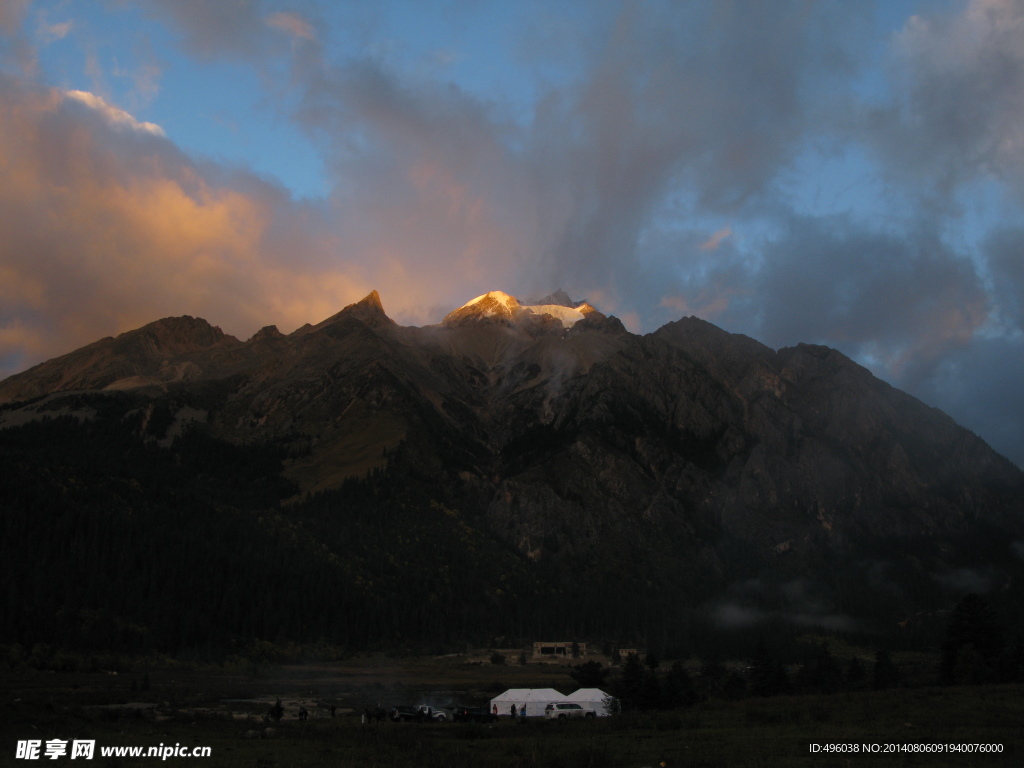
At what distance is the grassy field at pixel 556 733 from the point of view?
131ft

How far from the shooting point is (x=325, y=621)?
190 m

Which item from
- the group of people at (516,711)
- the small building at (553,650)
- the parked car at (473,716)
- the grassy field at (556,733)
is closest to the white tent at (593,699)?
the group of people at (516,711)

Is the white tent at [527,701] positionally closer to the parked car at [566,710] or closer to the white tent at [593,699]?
the parked car at [566,710]

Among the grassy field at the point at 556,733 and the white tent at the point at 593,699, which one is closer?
the grassy field at the point at 556,733

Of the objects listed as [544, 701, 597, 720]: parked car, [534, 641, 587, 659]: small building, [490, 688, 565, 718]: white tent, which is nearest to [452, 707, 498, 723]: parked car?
[490, 688, 565, 718]: white tent

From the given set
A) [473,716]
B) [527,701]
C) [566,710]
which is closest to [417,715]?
[473,716]

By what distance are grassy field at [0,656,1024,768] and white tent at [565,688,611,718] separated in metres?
10.6

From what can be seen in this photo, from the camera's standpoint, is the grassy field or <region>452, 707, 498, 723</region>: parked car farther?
<region>452, 707, 498, 723</region>: parked car

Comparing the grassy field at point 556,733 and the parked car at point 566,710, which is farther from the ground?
the grassy field at point 556,733

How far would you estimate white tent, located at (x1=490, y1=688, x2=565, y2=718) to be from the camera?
282ft

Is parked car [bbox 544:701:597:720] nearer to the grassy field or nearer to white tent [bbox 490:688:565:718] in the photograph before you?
white tent [bbox 490:688:565:718]

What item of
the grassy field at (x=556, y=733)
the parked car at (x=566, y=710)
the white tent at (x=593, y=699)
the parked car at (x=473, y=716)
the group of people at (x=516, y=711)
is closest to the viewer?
the grassy field at (x=556, y=733)

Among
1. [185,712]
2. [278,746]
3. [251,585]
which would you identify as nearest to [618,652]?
[251,585]

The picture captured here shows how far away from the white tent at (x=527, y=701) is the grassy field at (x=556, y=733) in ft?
23.3
